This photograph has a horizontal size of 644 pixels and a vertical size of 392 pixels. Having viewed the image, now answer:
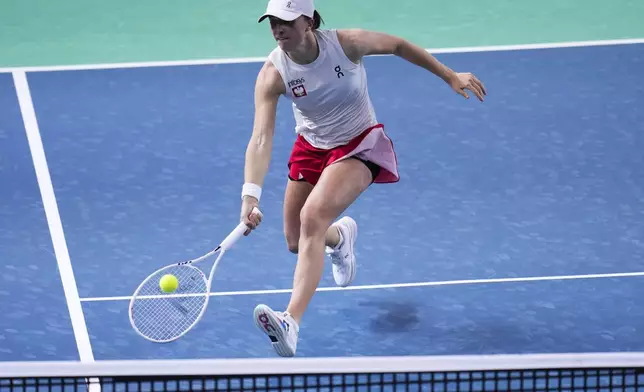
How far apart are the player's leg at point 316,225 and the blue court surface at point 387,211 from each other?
18.3 inches

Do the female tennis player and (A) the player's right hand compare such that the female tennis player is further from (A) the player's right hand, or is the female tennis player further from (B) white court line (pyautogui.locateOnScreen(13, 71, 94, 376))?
(B) white court line (pyautogui.locateOnScreen(13, 71, 94, 376))

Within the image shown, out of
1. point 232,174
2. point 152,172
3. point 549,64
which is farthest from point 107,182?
point 549,64

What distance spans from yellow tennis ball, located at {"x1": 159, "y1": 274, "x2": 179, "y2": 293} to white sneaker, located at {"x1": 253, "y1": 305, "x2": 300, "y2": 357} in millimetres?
655

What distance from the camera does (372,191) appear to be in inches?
340

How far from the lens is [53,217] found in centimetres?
832

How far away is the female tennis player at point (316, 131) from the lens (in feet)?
20.0

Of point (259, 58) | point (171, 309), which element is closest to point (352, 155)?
point (171, 309)

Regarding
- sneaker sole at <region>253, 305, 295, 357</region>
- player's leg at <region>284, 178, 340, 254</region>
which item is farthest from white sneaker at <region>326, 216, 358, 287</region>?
sneaker sole at <region>253, 305, 295, 357</region>

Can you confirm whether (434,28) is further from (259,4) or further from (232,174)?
(232,174)

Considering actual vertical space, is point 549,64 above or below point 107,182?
above

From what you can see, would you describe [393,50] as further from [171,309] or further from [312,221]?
[171,309]

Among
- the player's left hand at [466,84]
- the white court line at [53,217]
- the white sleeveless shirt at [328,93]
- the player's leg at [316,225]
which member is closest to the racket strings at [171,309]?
the white court line at [53,217]

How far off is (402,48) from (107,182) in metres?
3.08

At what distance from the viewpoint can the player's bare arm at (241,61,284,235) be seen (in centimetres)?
606
